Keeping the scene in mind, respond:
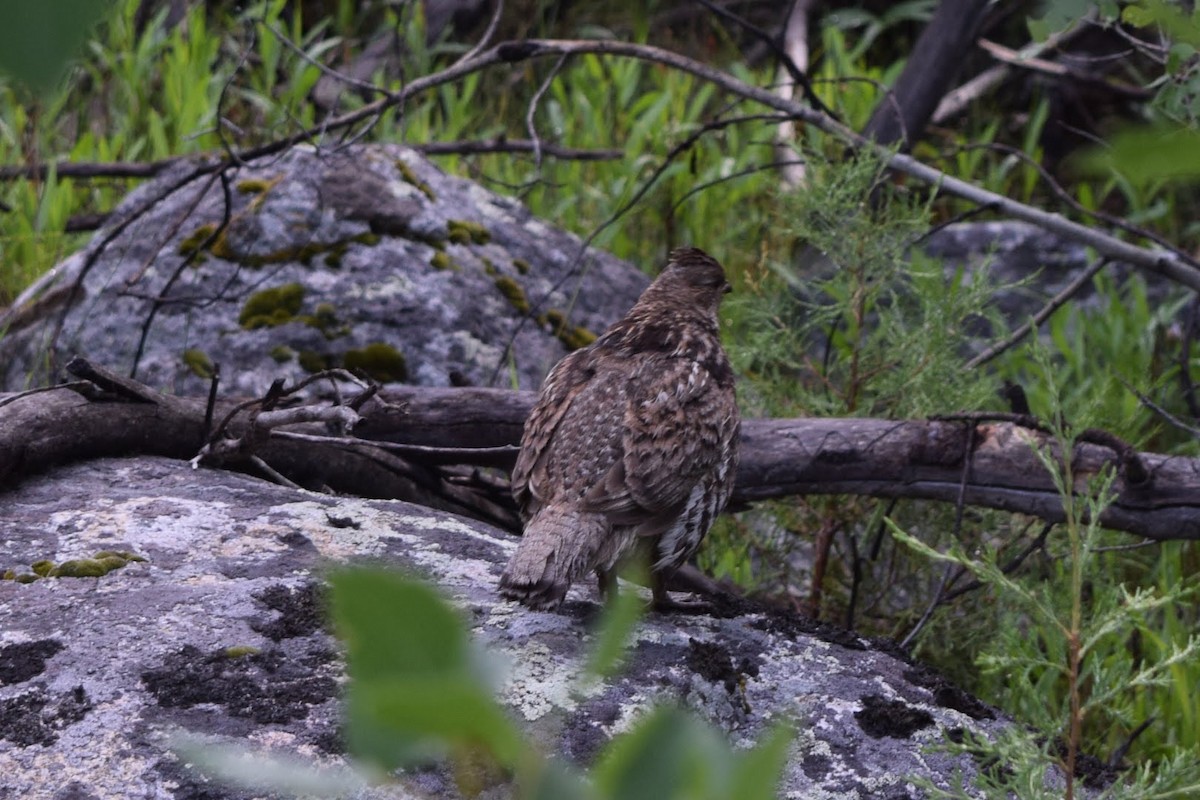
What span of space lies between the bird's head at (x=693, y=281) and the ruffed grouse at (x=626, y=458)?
1.43 feet

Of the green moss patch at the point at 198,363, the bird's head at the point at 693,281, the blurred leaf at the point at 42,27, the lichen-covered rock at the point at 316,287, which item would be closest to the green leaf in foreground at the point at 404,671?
the blurred leaf at the point at 42,27

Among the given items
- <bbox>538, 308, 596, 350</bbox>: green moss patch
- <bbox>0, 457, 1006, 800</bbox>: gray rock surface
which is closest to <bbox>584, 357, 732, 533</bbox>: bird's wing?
<bbox>0, 457, 1006, 800</bbox>: gray rock surface

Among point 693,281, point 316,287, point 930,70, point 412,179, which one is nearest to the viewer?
point 693,281

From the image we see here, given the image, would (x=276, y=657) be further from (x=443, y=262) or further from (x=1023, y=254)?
(x=1023, y=254)

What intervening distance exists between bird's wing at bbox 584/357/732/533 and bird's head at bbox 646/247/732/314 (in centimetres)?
69

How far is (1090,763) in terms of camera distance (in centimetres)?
293

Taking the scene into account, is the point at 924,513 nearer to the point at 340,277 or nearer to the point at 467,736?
the point at 340,277

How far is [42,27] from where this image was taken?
54cm

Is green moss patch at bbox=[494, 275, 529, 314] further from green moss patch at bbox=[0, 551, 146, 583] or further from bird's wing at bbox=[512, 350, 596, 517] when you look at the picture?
green moss patch at bbox=[0, 551, 146, 583]

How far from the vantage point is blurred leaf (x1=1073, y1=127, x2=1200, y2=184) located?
532 millimetres

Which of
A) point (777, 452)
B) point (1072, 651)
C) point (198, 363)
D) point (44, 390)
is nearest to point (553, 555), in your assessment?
point (777, 452)

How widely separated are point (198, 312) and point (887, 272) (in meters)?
2.64

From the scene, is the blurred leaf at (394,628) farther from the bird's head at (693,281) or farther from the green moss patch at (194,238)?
the green moss patch at (194,238)

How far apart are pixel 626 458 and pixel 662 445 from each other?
0.12 metres
